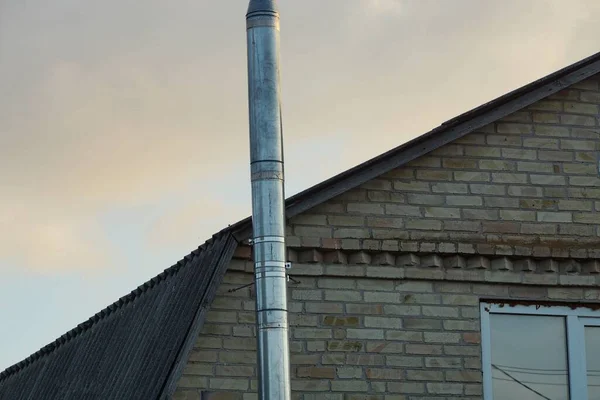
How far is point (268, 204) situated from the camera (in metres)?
10.0

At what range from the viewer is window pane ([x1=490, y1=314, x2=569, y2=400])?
44.8 feet

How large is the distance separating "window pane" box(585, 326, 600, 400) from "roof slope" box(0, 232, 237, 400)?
3.75 metres

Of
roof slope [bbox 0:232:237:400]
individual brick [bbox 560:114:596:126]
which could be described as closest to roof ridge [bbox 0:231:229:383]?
roof slope [bbox 0:232:237:400]

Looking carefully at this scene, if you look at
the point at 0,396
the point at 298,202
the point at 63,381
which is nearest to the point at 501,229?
the point at 298,202

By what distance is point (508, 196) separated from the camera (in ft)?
46.1

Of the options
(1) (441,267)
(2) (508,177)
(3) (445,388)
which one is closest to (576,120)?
(2) (508,177)

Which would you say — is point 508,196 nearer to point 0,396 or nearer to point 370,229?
point 370,229

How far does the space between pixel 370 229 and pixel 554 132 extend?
2290mm

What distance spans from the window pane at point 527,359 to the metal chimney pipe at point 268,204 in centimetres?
435

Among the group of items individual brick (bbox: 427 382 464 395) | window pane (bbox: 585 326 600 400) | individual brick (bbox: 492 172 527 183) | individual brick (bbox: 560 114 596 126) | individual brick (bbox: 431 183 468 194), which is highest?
individual brick (bbox: 560 114 596 126)

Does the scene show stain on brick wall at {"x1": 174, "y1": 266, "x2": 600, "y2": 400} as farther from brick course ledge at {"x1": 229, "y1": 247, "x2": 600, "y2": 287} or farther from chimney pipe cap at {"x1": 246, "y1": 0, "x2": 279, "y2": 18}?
chimney pipe cap at {"x1": 246, "y1": 0, "x2": 279, "y2": 18}

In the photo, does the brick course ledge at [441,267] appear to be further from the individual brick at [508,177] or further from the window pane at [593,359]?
the individual brick at [508,177]

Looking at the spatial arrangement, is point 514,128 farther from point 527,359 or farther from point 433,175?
point 527,359

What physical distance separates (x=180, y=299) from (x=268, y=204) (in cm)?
405
